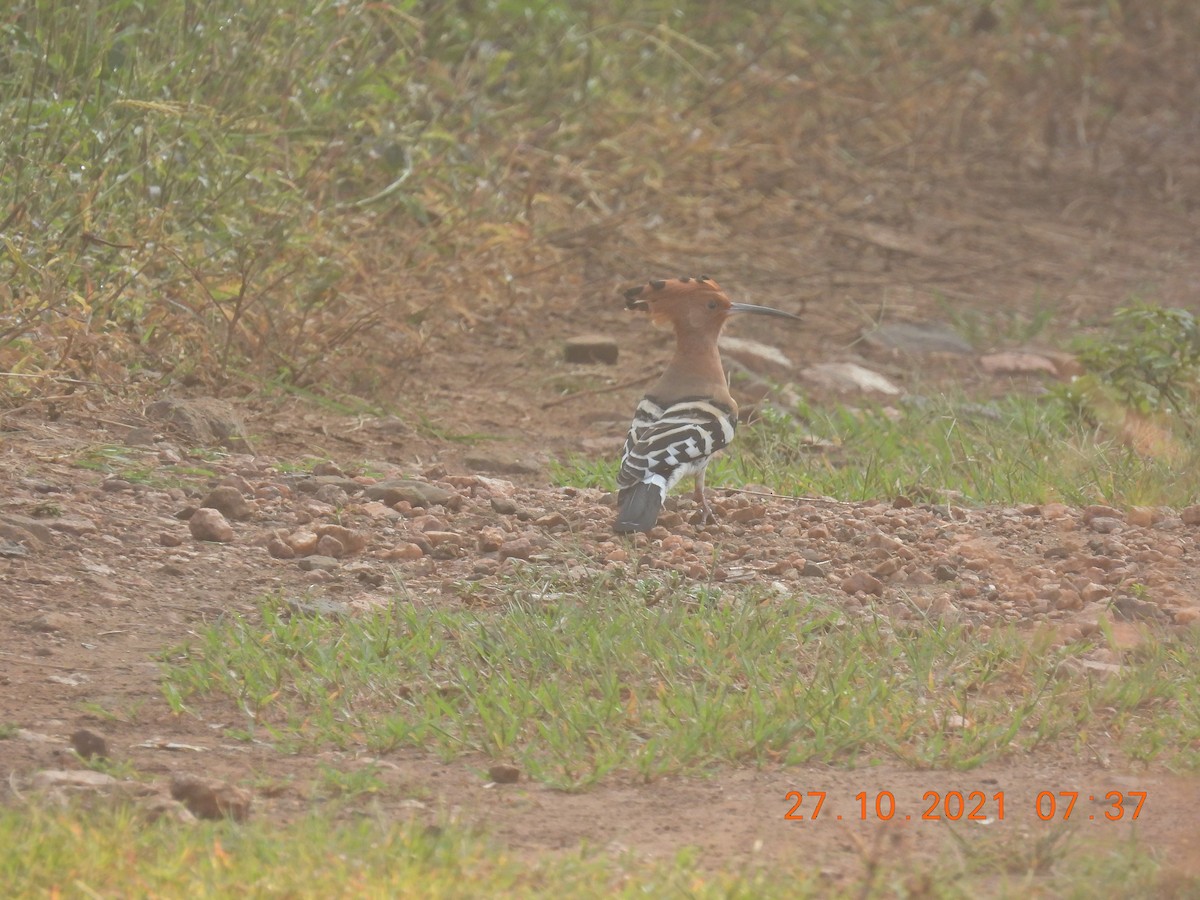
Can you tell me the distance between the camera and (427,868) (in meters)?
3.04

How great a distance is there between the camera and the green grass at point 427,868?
2.94m

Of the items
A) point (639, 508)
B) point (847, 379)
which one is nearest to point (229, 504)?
point (639, 508)

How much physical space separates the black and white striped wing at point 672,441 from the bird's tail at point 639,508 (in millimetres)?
19

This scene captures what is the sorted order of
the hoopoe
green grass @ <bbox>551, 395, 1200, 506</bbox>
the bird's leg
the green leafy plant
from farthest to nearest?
1. the green leafy plant
2. green grass @ <bbox>551, 395, 1200, 506</bbox>
3. the bird's leg
4. the hoopoe

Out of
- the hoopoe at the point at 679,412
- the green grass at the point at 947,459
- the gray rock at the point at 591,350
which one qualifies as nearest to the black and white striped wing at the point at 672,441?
the hoopoe at the point at 679,412

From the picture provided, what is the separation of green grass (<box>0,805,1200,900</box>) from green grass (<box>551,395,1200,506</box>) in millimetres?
2500

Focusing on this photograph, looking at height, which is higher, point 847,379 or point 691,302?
point 691,302

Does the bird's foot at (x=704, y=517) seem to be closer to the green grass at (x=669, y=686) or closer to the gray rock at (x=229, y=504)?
the green grass at (x=669, y=686)

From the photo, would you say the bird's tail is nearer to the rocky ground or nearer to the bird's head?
the rocky ground

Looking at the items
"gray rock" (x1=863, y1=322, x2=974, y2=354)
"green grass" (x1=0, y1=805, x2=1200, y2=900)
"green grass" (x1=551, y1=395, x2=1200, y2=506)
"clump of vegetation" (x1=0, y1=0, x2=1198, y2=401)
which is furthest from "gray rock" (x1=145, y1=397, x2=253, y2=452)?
"gray rock" (x1=863, y1=322, x2=974, y2=354)

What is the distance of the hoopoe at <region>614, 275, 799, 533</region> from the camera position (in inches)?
199

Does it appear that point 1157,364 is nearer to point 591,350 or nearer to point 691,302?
point 691,302

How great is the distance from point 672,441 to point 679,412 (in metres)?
0.26

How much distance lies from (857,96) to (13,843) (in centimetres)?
871
